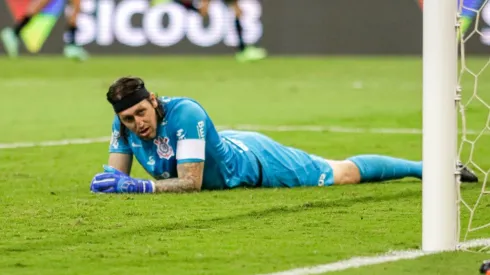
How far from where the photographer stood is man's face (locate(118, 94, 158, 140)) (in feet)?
20.6

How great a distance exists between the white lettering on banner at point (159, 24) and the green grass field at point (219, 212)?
21.8 ft

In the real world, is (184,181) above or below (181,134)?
below

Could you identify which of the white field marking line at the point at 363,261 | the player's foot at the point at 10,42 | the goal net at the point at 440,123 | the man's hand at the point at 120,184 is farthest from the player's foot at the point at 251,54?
the goal net at the point at 440,123

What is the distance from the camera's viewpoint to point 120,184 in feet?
21.2

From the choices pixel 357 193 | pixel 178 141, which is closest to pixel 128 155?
pixel 178 141

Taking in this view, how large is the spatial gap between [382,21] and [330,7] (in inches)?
34.6

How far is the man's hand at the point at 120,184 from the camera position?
6457mm

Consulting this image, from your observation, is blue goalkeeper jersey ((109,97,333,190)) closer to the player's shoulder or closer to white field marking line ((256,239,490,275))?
the player's shoulder

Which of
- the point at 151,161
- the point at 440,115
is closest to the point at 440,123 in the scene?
the point at 440,115

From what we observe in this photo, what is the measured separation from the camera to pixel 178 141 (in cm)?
636

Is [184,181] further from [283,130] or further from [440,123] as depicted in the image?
[283,130]

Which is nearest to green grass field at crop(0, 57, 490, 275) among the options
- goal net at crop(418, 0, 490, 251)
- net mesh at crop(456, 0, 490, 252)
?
net mesh at crop(456, 0, 490, 252)

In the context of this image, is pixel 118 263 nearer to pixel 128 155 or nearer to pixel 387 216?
pixel 387 216

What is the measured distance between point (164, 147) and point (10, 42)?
14349 millimetres
